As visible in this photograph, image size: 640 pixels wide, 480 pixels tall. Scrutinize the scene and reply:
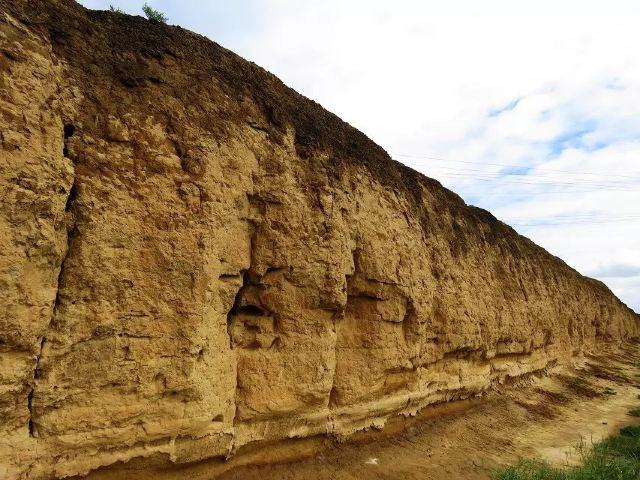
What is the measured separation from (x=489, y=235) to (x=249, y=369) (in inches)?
378

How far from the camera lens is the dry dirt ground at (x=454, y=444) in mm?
5062

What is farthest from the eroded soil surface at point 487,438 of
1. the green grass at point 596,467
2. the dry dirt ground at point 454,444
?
the green grass at point 596,467

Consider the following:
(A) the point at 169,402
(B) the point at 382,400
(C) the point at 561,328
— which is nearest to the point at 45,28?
(A) the point at 169,402

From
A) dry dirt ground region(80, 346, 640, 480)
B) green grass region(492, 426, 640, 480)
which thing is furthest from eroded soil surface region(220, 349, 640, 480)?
green grass region(492, 426, 640, 480)

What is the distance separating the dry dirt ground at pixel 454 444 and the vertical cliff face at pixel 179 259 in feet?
0.73

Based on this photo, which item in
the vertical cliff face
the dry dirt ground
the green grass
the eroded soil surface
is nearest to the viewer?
the vertical cliff face

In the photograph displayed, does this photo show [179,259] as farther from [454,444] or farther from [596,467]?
[596,467]

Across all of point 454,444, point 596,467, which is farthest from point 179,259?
point 596,467

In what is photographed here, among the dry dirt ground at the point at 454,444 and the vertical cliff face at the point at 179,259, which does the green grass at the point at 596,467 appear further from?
the vertical cliff face at the point at 179,259

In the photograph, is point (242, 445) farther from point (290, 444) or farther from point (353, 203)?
point (353, 203)

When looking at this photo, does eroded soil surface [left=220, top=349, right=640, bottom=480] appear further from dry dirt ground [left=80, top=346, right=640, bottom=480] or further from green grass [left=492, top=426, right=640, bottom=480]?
green grass [left=492, top=426, right=640, bottom=480]

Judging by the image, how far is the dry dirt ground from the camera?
16.6ft

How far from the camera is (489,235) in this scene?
1279 cm

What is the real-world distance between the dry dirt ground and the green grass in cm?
32
